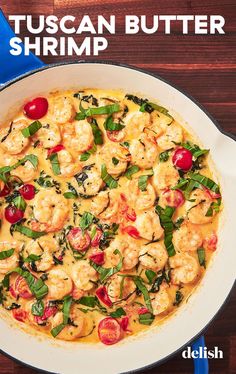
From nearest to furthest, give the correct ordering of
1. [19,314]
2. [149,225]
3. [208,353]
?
1. [149,225]
2. [19,314]
3. [208,353]

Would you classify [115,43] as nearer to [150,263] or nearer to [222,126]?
[222,126]

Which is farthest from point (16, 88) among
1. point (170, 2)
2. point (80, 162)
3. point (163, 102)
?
point (170, 2)

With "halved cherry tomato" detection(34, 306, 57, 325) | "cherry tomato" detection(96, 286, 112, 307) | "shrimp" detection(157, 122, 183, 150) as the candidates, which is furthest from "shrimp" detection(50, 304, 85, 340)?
"shrimp" detection(157, 122, 183, 150)

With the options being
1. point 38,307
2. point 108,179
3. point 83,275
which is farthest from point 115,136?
point 38,307

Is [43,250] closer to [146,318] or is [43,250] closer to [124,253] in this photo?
[124,253]

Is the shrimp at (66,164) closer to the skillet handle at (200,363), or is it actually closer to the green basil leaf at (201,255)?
→ the green basil leaf at (201,255)

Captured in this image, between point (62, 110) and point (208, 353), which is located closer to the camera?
point (62, 110)
